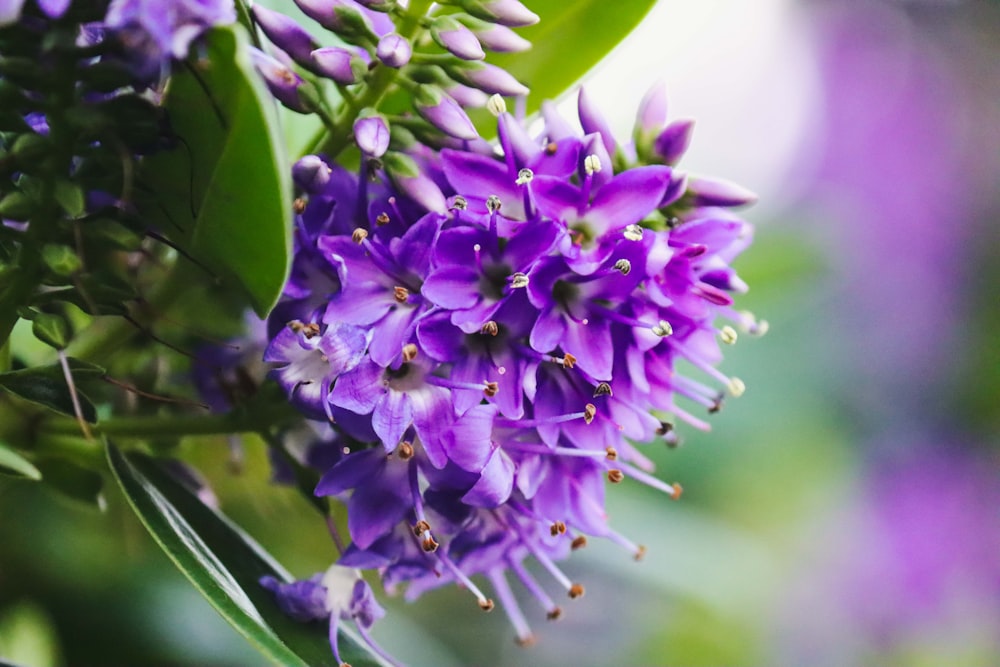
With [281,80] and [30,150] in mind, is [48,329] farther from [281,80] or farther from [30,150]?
[281,80]

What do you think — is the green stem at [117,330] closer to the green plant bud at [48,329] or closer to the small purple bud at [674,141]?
the green plant bud at [48,329]

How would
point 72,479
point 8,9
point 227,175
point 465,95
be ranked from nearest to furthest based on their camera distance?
point 8,9, point 227,175, point 465,95, point 72,479

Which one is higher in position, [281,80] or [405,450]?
[281,80]

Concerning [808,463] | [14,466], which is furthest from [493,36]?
[808,463]

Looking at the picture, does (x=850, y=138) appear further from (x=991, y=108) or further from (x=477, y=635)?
(x=477, y=635)

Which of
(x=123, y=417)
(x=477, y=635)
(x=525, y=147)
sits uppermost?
(x=525, y=147)

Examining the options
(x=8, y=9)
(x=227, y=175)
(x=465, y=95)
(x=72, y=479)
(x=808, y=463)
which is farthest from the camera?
(x=808, y=463)

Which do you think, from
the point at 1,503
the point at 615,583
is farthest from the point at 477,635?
the point at 1,503
